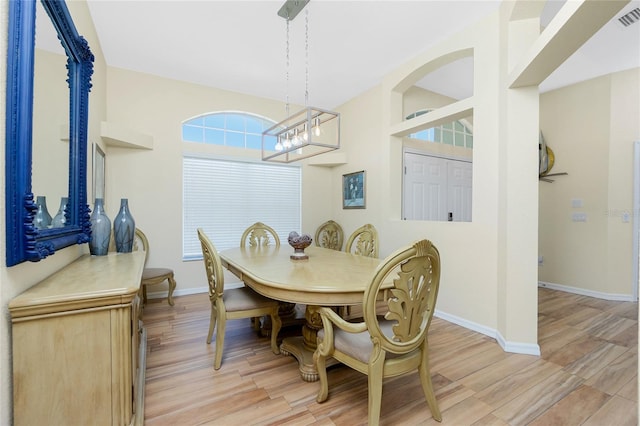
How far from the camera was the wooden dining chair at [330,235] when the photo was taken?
4715 mm

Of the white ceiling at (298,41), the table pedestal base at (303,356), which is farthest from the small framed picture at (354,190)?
the table pedestal base at (303,356)

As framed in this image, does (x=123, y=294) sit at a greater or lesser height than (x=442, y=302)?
greater

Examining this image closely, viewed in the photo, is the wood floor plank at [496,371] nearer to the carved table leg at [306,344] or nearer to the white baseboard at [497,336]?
the white baseboard at [497,336]

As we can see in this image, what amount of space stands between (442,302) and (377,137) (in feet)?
7.65

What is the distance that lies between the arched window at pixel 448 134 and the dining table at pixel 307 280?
100 inches

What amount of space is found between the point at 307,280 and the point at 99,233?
66.3 inches

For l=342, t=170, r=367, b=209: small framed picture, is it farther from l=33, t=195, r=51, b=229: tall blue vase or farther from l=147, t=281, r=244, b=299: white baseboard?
l=33, t=195, r=51, b=229: tall blue vase

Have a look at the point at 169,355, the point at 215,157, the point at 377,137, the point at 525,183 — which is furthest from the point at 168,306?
the point at 525,183

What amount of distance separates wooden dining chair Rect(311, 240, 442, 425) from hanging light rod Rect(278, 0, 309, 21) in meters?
2.30

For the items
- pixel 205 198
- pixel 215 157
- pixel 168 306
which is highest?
pixel 215 157

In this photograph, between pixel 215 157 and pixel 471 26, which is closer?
pixel 471 26

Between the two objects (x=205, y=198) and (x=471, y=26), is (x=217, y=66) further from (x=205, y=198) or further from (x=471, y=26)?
(x=471, y=26)

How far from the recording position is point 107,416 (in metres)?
1.13

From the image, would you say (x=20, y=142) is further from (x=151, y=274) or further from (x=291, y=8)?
(x=151, y=274)
